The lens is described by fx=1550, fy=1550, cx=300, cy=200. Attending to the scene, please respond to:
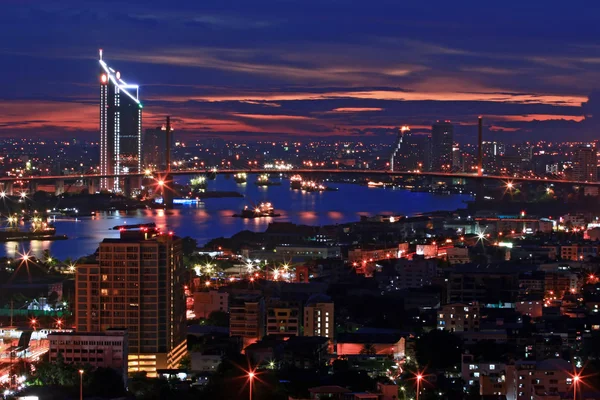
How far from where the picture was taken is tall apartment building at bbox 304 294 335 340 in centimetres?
A: 988

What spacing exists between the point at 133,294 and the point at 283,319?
Answer: 1.39m

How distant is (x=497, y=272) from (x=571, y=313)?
1.91 m

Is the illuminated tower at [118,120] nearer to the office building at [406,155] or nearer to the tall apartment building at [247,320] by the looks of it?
the office building at [406,155]

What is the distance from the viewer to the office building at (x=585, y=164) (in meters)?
25.6

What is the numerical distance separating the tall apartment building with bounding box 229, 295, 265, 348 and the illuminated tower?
78.8 feet

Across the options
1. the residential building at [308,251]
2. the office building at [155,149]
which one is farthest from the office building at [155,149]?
the residential building at [308,251]

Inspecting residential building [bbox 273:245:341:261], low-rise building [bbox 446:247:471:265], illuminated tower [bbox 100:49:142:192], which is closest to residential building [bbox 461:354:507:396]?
low-rise building [bbox 446:247:471:265]

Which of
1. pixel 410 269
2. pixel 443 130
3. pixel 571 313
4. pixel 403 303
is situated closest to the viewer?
pixel 571 313

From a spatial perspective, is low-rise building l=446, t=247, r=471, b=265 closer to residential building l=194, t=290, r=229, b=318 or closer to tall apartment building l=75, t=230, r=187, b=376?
residential building l=194, t=290, r=229, b=318

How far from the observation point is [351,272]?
1466 cm

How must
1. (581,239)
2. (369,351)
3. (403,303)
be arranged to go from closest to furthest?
(369,351) < (403,303) < (581,239)

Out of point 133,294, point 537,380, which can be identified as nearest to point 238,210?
point 133,294

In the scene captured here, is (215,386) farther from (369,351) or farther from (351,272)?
(351,272)

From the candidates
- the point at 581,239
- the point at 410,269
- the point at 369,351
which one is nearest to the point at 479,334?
the point at 369,351
